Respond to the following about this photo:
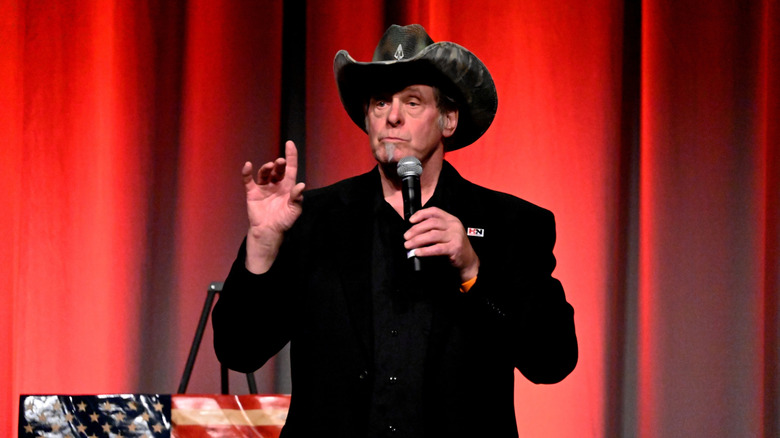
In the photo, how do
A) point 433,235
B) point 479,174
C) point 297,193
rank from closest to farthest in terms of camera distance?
point 433,235 < point 297,193 < point 479,174

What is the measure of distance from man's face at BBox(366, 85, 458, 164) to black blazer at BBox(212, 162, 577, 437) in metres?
0.15

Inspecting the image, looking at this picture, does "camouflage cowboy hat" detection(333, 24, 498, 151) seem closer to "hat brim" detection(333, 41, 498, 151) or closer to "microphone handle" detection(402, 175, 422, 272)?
"hat brim" detection(333, 41, 498, 151)

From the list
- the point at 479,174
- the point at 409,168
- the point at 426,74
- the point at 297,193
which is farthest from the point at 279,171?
the point at 479,174

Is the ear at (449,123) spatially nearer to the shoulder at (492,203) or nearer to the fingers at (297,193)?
the shoulder at (492,203)

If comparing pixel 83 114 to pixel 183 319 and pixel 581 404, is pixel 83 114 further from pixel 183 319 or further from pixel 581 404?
pixel 581 404

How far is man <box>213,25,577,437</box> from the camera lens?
137 cm

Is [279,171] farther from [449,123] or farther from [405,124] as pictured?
[449,123]

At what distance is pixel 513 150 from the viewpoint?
2.83 metres

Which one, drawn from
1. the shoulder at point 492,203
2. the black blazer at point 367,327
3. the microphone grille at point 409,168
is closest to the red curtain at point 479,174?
the shoulder at point 492,203

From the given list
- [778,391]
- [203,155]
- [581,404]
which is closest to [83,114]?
[203,155]

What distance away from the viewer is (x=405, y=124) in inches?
59.6

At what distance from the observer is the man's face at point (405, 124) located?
4.90 feet

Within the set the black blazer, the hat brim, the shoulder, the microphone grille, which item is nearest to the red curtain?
the hat brim

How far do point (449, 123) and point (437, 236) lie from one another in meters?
0.47
